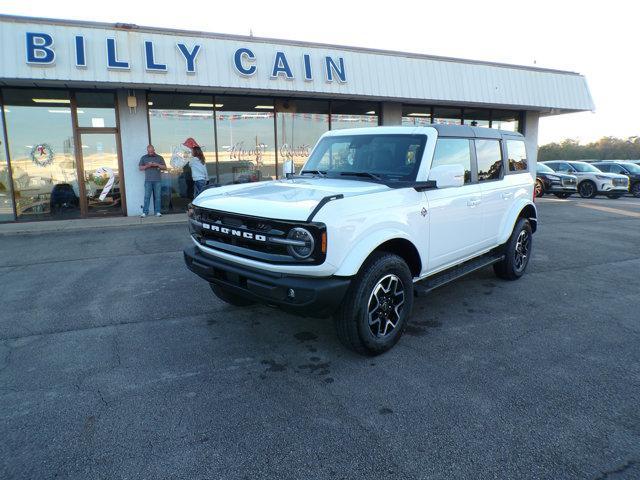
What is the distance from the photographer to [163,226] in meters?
10.8

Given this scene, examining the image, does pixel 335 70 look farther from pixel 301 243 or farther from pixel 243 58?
pixel 301 243

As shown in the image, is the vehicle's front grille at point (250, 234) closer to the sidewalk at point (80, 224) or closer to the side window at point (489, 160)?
the side window at point (489, 160)

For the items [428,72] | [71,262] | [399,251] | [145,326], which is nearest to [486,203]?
[399,251]

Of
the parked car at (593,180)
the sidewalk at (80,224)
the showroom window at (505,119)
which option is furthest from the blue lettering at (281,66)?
the parked car at (593,180)

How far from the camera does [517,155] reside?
236 inches

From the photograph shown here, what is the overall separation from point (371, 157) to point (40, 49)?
29.0 feet

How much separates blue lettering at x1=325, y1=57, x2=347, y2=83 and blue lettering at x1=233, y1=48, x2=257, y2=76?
7.02 feet

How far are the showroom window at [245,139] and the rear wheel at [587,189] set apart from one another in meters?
14.9

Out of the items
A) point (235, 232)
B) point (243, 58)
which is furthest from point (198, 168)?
point (235, 232)

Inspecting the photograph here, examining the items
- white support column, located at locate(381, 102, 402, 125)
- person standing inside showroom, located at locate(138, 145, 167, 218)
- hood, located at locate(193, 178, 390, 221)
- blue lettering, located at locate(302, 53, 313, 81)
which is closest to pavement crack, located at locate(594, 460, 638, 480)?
hood, located at locate(193, 178, 390, 221)

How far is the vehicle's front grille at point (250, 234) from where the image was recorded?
3238mm

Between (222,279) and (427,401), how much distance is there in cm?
191

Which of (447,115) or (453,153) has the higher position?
(447,115)

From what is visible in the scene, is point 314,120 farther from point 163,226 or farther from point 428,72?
point 163,226
